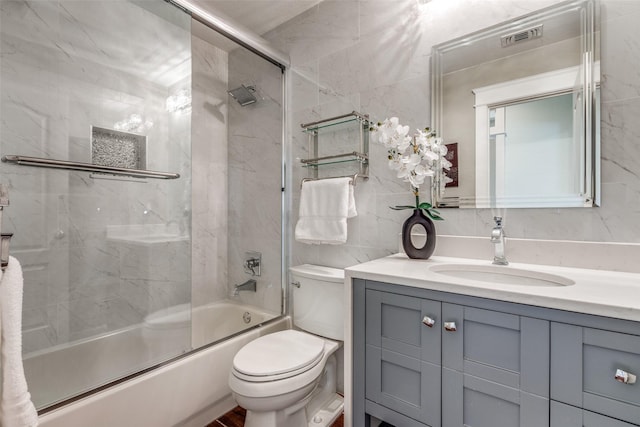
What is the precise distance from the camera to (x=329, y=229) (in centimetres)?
162

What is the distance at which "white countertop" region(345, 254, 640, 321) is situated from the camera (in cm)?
71

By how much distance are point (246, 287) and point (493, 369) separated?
1.65 meters

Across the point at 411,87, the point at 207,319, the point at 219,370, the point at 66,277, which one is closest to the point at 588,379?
the point at 411,87

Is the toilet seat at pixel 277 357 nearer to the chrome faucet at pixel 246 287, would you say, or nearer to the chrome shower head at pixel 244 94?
the chrome faucet at pixel 246 287

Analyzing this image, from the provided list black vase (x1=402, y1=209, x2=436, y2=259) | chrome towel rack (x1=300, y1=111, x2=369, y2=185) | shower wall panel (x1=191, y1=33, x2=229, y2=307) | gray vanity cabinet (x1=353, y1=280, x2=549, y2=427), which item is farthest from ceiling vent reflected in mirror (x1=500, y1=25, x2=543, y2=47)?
shower wall panel (x1=191, y1=33, x2=229, y2=307)

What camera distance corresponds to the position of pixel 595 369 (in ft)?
2.35

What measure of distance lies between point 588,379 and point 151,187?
1.90 metres

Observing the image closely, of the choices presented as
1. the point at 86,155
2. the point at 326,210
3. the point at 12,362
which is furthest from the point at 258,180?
the point at 12,362

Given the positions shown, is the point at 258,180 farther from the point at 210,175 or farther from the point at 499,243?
the point at 499,243

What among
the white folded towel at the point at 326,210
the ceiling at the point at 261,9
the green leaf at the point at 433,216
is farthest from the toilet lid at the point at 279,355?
the ceiling at the point at 261,9

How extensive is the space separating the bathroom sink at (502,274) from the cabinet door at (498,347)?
11.7 inches

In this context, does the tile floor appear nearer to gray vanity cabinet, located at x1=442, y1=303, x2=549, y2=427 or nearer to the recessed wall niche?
gray vanity cabinet, located at x1=442, y1=303, x2=549, y2=427

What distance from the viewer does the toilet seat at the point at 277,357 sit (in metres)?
1.18

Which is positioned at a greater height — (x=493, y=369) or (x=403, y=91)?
(x=403, y=91)
